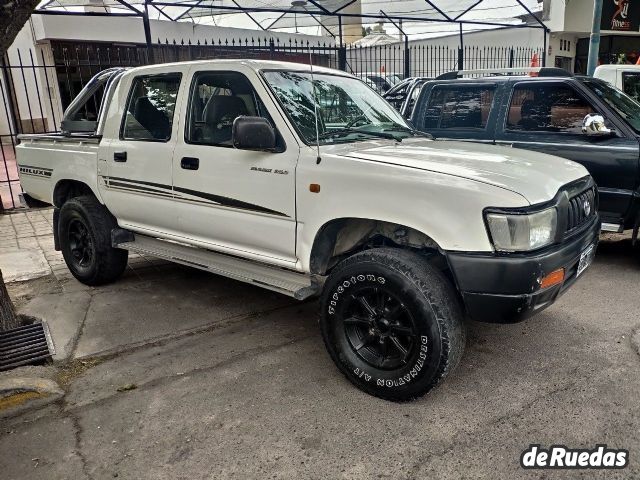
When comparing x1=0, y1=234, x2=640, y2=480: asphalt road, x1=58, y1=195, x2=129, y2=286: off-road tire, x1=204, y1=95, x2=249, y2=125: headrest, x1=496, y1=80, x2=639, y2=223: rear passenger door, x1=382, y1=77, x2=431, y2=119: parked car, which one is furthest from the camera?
x1=382, y1=77, x2=431, y2=119: parked car

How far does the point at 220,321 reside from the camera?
4520 millimetres

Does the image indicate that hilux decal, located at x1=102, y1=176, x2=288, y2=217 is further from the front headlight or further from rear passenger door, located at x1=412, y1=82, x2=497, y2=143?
rear passenger door, located at x1=412, y1=82, x2=497, y2=143

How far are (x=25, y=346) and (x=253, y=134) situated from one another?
238cm

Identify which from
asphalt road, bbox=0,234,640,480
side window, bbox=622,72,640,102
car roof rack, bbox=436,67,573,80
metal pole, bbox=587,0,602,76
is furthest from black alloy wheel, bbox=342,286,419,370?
metal pole, bbox=587,0,602,76

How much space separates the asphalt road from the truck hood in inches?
48.8

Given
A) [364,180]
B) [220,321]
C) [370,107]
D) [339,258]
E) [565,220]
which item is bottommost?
[220,321]

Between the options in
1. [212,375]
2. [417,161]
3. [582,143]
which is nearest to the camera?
[417,161]

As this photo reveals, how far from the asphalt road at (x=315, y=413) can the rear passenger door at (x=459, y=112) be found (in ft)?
8.58

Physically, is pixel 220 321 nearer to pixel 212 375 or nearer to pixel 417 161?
pixel 212 375

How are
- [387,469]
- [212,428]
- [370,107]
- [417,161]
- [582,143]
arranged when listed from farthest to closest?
[582,143] < [370,107] < [417,161] < [212,428] < [387,469]

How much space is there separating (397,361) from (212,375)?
1269 millimetres

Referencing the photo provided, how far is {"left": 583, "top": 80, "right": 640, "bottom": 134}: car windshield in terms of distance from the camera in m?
5.41

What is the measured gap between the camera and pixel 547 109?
225 inches

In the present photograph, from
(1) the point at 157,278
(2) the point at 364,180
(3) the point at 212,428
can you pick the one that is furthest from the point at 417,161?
(1) the point at 157,278
